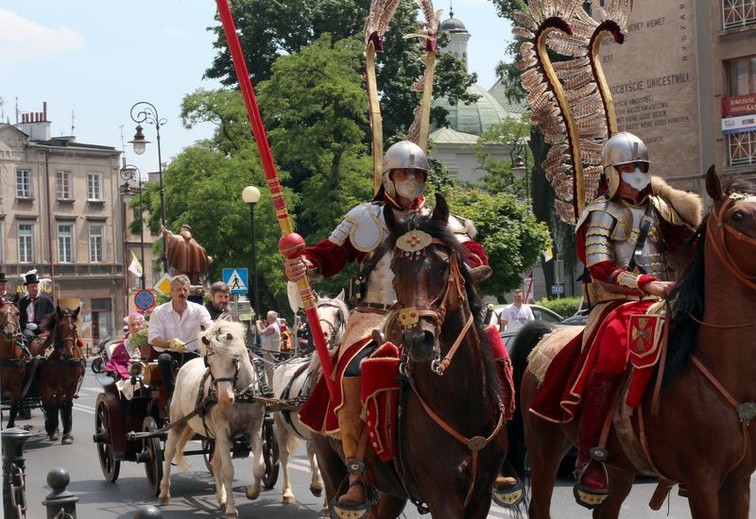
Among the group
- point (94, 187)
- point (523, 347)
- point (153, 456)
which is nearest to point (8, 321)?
point (153, 456)

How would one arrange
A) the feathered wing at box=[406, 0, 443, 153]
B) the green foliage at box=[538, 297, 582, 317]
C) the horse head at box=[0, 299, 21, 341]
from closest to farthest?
the feathered wing at box=[406, 0, 443, 153] → the horse head at box=[0, 299, 21, 341] → the green foliage at box=[538, 297, 582, 317]

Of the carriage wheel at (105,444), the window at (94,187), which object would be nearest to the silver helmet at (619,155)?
the carriage wheel at (105,444)

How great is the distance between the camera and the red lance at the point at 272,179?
7.84 m

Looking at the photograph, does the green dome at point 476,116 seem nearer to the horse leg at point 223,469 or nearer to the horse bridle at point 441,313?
the horse leg at point 223,469

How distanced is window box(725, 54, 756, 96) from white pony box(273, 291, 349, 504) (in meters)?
29.5

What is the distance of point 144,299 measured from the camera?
32.0m

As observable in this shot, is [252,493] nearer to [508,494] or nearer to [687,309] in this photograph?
[508,494]

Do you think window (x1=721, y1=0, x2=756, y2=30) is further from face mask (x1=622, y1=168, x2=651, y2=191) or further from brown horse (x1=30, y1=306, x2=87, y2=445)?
face mask (x1=622, y1=168, x2=651, y2=191)

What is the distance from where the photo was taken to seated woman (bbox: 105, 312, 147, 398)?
16328mm

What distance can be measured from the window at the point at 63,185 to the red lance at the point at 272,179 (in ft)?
193

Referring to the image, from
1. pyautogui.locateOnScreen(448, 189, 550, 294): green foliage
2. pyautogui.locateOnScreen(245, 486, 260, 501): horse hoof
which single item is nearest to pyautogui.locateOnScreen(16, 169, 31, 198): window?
pyautogui.locateOnScreen(448, 189, 550, 294): green foliage

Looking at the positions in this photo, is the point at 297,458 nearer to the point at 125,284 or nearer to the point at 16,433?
the point at 16,433

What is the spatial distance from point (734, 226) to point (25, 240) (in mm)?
57942

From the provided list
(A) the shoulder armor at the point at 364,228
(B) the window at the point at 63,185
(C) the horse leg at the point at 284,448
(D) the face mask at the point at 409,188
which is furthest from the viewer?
(B) the window at the point at 63,185
